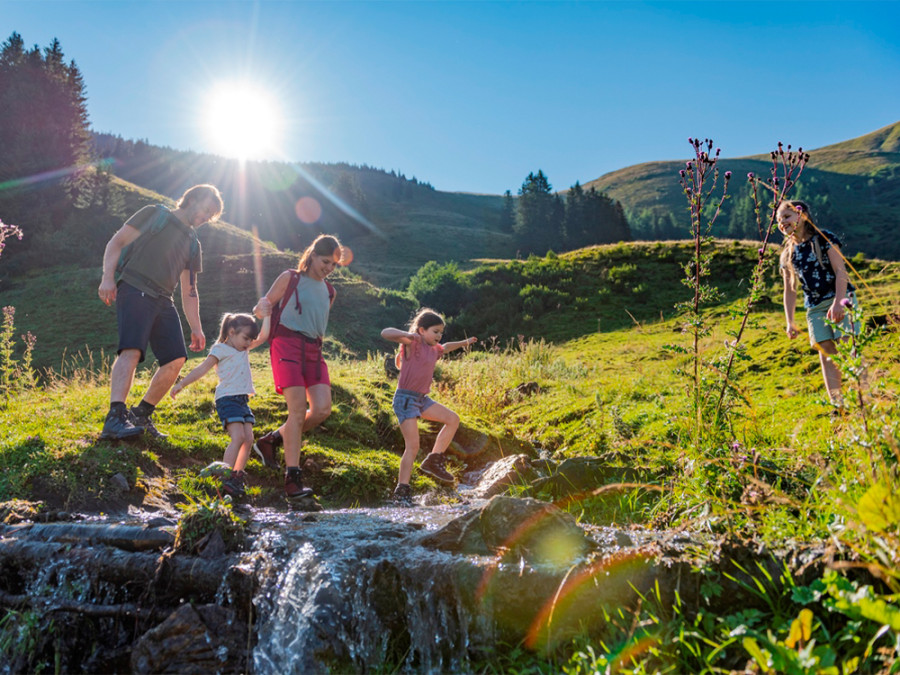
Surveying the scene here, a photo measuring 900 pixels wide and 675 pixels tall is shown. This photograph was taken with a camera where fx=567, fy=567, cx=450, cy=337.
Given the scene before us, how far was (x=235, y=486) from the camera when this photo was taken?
5.27m

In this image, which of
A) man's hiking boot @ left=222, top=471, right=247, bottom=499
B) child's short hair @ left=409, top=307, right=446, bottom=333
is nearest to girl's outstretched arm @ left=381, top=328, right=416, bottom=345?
child's short hair @ left=409, top=307, right=446, bottom=333

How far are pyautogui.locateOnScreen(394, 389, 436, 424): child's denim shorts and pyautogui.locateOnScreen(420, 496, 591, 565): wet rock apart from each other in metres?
2.47

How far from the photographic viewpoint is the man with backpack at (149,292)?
18.1 feet

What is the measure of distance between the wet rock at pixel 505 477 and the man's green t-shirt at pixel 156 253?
396 cm

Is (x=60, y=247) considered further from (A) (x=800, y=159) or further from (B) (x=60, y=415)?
(A) (x=800, y=159)

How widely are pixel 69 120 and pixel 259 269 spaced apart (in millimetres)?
31247

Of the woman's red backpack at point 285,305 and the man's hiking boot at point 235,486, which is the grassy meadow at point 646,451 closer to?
the man's hiking boot at point 235,486

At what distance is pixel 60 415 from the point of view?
618 cm

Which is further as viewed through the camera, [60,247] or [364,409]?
[60,247]

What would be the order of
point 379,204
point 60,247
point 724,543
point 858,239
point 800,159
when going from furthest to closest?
point 379,204 < point 858,239 < point 60,247 < point 800,159 < point 724,543

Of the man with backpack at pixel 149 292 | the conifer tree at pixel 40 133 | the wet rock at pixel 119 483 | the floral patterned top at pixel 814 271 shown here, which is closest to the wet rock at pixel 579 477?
the floral patterned top at pixel 814 271

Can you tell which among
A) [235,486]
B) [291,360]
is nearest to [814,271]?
[291,360]

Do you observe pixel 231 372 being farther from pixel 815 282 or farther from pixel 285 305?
pixel 815 282

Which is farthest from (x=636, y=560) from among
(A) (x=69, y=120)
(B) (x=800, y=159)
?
(A) (x=69, y=120)
